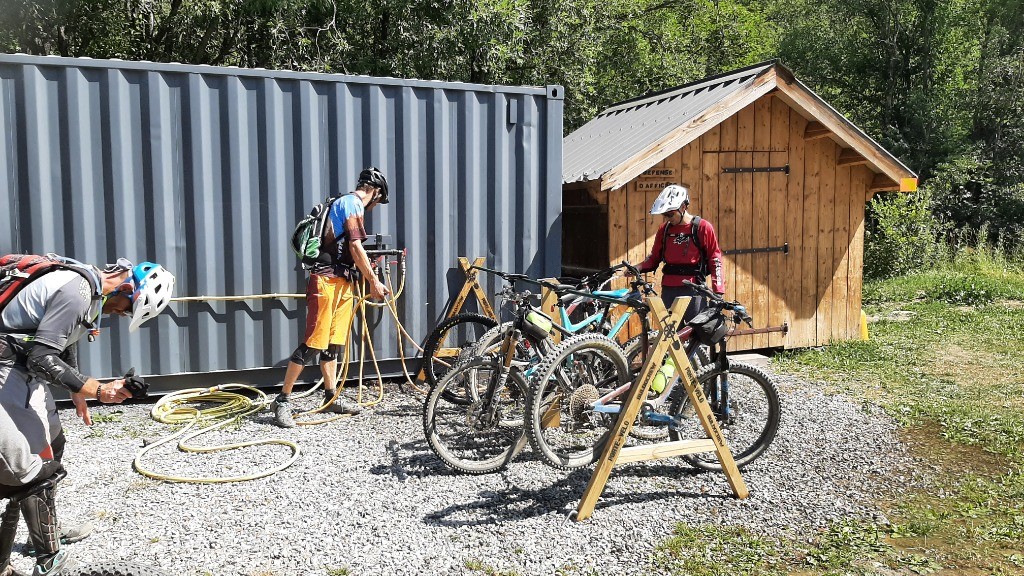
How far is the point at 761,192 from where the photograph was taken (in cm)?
838

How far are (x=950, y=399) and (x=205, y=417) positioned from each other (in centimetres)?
601

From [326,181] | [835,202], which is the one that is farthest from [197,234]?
[835,202]

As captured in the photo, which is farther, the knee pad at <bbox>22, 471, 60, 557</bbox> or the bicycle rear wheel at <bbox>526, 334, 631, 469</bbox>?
the bicycle rear wheel at <bbox>526, 334, 631, 469</bbox>

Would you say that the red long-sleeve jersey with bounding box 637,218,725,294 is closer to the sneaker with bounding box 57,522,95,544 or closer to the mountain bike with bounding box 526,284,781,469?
the mountain bike with bounding box 526,284,781,469

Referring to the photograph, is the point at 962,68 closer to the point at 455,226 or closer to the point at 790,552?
the point at 455,226

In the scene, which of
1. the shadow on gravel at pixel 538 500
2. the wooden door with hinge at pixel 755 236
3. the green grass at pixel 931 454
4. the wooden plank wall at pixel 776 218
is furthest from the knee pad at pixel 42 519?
the wooden door with hinge at pixel 755 236

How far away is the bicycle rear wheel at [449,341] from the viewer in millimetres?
6562

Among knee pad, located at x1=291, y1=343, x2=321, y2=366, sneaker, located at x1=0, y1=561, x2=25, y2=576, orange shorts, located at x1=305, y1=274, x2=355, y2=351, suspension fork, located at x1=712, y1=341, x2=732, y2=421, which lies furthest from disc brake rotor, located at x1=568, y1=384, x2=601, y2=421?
sneaker, located at x1=0, y1=561, x2=25, y2=576

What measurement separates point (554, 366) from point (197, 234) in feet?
11.1

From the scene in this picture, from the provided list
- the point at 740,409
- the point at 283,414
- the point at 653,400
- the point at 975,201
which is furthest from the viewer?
the point at 975,201

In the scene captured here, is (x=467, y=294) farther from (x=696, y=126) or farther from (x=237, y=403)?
(x=696, y=126)

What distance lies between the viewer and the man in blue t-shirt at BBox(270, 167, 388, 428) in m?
5.75

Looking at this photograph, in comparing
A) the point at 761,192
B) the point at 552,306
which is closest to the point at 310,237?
the point at 552,306

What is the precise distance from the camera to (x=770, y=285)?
333 inches
